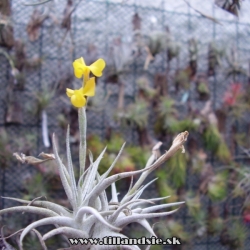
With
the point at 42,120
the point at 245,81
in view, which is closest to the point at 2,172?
the point at 42,120

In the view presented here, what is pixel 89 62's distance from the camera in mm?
1694

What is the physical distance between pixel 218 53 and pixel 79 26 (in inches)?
29.9

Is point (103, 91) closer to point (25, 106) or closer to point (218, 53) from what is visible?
point (25, 106)

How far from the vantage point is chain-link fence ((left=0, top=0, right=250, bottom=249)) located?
5.45 feet

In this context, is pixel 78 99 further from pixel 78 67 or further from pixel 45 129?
pixel 45 129

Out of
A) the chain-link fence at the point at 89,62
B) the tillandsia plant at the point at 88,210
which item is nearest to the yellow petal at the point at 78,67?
the tillandsia plant at the point at 88,210

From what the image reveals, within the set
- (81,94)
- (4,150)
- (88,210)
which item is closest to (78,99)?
(81,94)

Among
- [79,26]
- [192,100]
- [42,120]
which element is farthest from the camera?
[192,100]

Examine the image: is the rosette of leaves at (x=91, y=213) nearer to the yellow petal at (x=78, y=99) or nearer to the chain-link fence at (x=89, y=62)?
the yellow petal at (x=78, y=99)

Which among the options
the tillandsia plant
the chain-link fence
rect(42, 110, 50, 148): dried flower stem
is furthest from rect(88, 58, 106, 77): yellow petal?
rect(42, 110, 50, 148): dried flower stem

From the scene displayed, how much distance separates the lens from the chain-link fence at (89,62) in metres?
1.66

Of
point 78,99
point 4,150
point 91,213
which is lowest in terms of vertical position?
point 4,150

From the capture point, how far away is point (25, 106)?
171 cm

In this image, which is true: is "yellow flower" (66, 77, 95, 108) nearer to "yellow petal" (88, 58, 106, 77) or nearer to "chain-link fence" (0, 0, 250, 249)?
"yellow petal" (88, 58, 106, 77)
